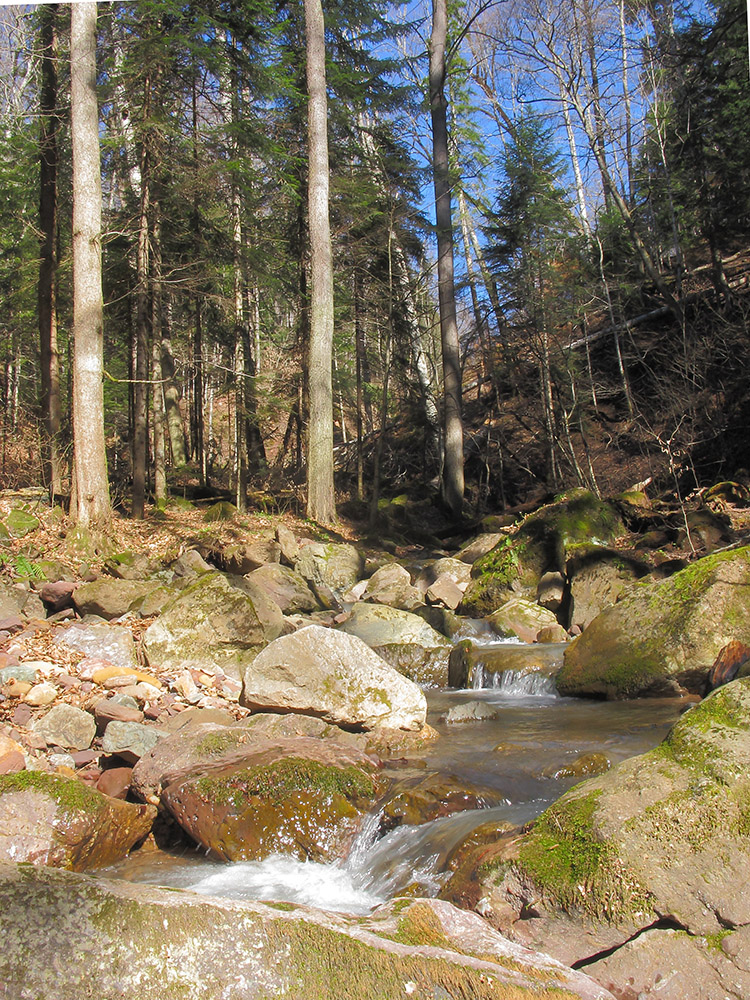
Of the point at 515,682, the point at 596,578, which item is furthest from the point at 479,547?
the point at 515,682

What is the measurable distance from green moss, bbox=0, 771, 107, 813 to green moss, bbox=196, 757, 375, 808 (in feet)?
2.17

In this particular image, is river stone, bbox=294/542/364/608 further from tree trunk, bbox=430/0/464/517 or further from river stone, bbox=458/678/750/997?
river stone, bbox=458/678/750/997

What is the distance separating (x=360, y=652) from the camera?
21.8 ft

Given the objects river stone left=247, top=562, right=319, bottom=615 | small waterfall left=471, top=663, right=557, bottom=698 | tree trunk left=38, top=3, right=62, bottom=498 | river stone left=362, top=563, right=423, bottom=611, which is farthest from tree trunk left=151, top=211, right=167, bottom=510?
small waterfall left=471, top=663, right=557, bottom=698

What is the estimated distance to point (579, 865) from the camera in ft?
10.2

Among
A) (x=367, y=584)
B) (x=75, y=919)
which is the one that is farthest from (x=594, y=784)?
(x=367, y=584)

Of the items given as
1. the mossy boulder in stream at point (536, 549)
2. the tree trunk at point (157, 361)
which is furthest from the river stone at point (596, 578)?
the tree trunk at point (157, 361)

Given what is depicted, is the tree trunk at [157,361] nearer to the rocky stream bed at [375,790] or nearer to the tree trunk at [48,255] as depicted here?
the tree trunk at [48,255]

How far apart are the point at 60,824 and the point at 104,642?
349 cm

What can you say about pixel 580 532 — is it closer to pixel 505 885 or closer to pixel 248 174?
pixel 505 885

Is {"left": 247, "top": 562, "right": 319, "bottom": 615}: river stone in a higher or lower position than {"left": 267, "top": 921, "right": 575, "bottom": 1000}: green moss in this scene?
higher

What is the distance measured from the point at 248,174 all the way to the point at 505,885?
1759 centimetres

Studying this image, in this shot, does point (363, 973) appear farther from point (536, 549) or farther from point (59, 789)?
point (536, 549)

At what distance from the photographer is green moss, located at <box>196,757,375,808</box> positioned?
464cm
